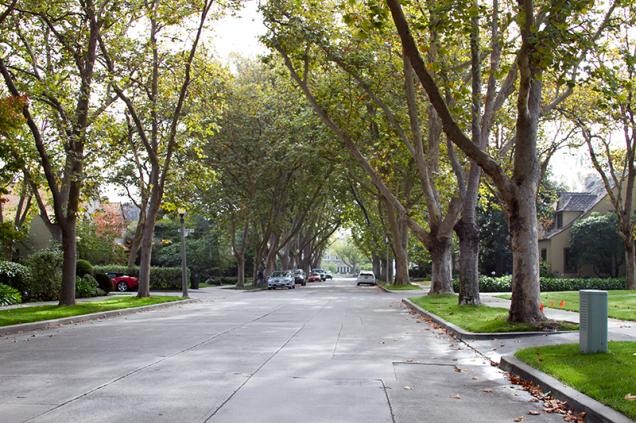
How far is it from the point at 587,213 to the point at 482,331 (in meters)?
37.2

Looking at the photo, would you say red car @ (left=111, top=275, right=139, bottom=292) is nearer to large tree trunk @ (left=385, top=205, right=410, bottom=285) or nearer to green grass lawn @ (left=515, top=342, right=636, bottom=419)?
large tree trunk @ (left=385, top=205, right=410, bottom=285)

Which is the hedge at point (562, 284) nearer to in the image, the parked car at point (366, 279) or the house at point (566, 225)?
the house at point (566, 225)

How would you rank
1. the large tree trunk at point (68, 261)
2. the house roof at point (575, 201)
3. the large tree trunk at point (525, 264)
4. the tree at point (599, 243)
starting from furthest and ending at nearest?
the house roof at point (575, 201) → the tree at point (599, 243) → the large tree trunk at point (68, 261) → the large tree trunk at point (525, 264)

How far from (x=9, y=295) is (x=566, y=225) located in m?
39.6

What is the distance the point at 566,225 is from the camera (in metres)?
49.3

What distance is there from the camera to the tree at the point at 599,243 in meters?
43.8

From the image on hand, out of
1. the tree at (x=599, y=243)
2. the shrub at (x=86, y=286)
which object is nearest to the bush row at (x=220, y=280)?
the shrub at (x=86, y=286)

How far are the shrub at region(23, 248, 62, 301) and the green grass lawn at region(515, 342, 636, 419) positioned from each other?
2036 centimetres

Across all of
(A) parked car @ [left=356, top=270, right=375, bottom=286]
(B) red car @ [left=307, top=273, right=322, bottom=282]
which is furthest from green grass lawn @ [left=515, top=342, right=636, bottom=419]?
(B) red car @ [left=307, top=273, right=322, bottom=282]

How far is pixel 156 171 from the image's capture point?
1070 inches

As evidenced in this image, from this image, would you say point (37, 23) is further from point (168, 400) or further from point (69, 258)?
point (168, 400)

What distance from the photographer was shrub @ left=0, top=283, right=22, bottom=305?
75.8 feet

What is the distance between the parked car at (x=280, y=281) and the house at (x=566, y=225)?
19.1 metres

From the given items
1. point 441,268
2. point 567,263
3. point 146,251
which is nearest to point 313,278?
point 567,263
